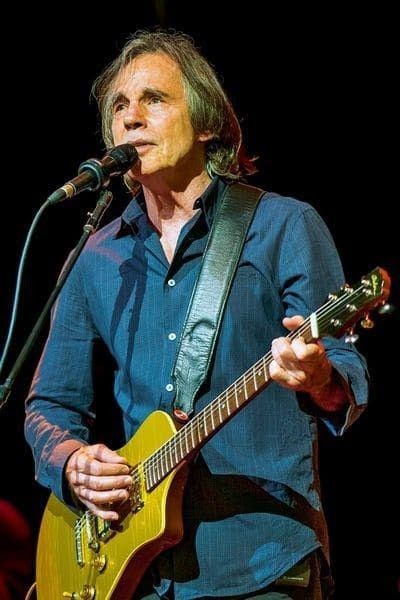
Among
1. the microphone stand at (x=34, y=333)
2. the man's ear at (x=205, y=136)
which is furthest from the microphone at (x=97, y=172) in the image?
the man's ear at (x=205, y=136)

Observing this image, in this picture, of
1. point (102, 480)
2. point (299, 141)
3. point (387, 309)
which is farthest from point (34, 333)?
point (299, 141)

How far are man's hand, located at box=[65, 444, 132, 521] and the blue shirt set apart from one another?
0.44 ft

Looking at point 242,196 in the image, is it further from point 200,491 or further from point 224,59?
point 224,59

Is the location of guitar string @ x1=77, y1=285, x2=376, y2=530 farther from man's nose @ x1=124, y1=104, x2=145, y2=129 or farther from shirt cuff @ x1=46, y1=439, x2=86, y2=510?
man's nose @ x1=124, y1=104, x2=145, y2=129

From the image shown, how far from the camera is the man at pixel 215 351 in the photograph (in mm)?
2547

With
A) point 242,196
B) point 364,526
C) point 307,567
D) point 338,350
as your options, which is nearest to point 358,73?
point 242,196

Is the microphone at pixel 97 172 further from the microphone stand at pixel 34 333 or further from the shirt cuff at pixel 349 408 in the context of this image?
the shirt cuff at pixel 349 408

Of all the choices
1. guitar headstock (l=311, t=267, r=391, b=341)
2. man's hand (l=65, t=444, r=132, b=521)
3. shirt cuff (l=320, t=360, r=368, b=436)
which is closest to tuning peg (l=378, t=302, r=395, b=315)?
guitar headstock (l=311, t=267, r=391, b=341)

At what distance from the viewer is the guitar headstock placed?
206 cm

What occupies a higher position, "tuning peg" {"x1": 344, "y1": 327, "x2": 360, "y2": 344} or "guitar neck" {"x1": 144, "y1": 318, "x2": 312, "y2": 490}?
"tuning peg" {"x1": 344, "y1": 327, "x2": 360, "y2": 344}

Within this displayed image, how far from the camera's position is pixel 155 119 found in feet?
10.5

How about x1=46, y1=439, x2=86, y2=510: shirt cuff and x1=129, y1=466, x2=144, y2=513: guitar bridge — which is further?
x1=46, y1=439, x2=86, y2=510: shirt cuff

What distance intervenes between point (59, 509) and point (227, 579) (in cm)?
79

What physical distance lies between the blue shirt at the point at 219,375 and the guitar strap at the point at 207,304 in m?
0.03
